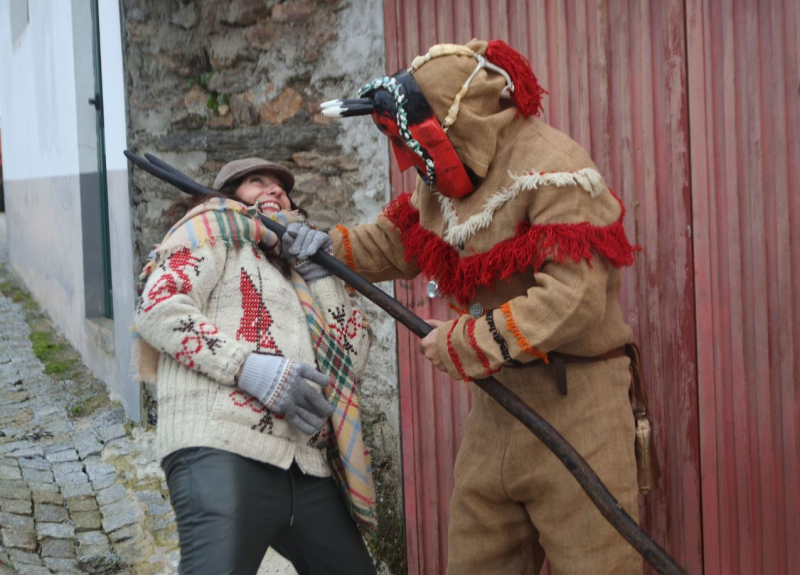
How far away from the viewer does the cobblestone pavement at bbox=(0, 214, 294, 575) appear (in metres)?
4.27

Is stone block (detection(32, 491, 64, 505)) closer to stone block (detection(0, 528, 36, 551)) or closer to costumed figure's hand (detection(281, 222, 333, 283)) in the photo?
stone block (detection(0, 528, 36, 551))

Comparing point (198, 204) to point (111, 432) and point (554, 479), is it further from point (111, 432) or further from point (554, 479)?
point (111, 432)

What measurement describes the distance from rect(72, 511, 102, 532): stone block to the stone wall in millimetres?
1529

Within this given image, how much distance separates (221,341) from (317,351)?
36 centimetres

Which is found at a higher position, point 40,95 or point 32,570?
point 40,95

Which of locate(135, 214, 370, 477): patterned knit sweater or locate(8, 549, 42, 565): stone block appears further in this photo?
locate(8, 549, 42, 565): stone block

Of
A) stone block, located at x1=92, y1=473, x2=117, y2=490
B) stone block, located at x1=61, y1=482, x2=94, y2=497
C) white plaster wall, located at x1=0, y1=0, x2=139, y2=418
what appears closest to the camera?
stone block, located at x1=61, y1=482, x2=94, y2=497

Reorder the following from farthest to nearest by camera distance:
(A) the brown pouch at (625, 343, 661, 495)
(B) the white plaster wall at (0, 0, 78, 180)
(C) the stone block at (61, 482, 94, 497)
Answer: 1. (B) the white plaster wall at (0, 0, 78, 180)
2. (C) the stone block at (61, 482, 94, 497)
3. (A) the brown pouch at (625, 343, 661, 495)

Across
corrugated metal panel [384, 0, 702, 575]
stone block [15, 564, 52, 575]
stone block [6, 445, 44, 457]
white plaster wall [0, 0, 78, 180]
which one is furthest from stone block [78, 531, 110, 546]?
white plaster wall [0, 0, 78, 180]

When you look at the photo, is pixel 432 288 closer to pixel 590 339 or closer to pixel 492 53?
pixel 590 339

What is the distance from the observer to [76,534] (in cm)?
455

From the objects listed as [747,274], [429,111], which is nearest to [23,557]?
[429,111]

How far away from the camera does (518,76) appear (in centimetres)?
263

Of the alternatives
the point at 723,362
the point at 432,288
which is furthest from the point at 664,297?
the point at 432,288
